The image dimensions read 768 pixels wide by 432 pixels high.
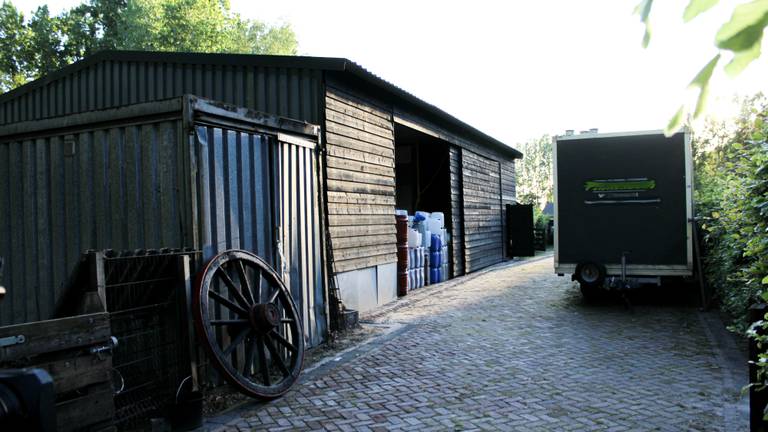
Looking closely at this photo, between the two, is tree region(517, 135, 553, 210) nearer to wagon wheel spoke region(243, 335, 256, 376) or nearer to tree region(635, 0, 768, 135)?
wagon wheel spoke region(243, 335, 256, 376)

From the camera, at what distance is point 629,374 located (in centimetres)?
574

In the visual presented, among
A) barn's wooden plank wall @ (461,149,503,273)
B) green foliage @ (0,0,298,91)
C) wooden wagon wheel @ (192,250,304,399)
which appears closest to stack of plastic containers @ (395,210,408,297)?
barn's wooden plank wall @ (461,149,503,273)

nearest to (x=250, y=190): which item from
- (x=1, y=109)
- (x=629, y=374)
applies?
(x=629, y=374)

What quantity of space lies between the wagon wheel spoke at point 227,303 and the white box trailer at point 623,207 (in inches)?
260

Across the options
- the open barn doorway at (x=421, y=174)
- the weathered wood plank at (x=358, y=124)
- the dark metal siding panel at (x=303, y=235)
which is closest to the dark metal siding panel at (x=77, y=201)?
the dark metal siding panel at (x=303, y=235)

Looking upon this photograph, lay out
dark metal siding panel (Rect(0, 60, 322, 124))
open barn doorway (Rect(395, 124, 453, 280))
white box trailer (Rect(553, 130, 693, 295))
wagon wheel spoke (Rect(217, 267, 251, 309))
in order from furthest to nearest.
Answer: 1. open barn doorway (Rect(395, 124, 453, 280))
2. white box trailer (Rect(553, 130, 693, 295))
3. dark metal siding panel (Rect(0, 60, 322, 124))
4. wagon wheel spoke (Rect(217, 267, 251, 309))

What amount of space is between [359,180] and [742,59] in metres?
9.46

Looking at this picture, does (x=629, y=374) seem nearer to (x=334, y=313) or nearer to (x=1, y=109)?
(x=334, y=313)

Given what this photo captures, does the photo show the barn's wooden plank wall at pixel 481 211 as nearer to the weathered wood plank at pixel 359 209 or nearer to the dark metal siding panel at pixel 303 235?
the weathered wood plank at pixel 359 209

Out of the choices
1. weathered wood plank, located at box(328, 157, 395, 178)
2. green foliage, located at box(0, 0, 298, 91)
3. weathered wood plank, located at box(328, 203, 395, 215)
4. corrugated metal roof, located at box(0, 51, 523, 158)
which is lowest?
weathered wood plank, located at box(328, 203, 395, 215)

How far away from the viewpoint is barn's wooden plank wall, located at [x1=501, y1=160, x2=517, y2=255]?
69.8 ft

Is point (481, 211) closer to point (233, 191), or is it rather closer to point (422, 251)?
point (422, 251)

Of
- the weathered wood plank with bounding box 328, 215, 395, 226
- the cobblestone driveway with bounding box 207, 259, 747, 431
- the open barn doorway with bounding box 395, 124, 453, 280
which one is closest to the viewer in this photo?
the cobblestone driveway with bounding box 207, 259, 747, 431

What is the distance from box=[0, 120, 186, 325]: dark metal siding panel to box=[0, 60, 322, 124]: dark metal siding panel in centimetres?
333
